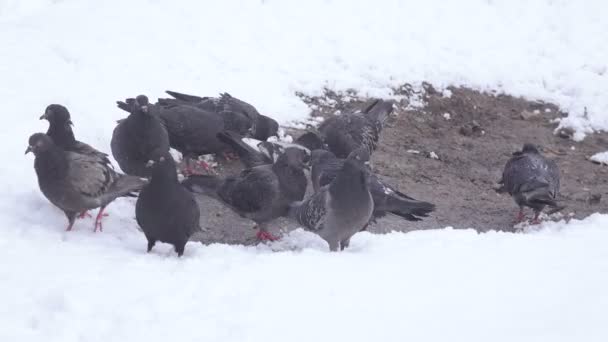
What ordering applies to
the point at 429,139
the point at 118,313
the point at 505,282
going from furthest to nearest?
the point at 429,139 → the point at 505,282 → the point at 118,313

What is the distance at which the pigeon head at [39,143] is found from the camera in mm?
6096

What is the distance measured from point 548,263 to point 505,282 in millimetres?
Answer: 633

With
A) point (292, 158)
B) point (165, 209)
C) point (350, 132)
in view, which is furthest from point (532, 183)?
point (165, 209)

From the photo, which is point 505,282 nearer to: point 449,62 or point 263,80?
point 263,80

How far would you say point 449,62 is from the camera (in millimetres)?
11680

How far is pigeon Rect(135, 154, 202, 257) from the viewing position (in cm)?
608

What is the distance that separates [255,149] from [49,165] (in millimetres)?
2523

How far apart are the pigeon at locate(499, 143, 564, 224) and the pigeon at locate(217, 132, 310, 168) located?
220 cm

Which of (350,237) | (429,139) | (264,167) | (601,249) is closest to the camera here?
(601,249)

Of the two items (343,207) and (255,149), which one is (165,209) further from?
(255,149)


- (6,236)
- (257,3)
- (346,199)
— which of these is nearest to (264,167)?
(346,199)

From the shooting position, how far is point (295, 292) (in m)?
5.07

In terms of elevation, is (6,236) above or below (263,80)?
below

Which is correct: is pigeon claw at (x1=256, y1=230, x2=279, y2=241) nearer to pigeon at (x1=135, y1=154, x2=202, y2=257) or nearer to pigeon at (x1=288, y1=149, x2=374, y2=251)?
pigeon at (x1=288, y1=149, x2=374, y2=251)
